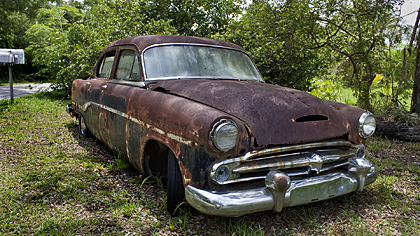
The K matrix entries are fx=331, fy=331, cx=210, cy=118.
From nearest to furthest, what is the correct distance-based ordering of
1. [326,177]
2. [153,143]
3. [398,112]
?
[326,177] → [153,143] → [398,112]

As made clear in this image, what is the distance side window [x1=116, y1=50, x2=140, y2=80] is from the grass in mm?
1028

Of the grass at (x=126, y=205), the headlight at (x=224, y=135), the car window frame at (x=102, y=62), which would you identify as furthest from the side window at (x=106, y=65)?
the headlight at (x=224, y=135)

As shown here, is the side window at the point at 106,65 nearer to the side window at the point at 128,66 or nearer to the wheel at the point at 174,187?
the side window at the point at 128,66

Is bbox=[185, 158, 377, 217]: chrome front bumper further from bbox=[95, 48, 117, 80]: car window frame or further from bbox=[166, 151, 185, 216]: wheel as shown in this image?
bbox=[95, 48, 117, 80]: car window frame

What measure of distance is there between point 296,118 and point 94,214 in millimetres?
1849

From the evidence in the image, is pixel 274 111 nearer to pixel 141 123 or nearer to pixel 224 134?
pixel 224 134

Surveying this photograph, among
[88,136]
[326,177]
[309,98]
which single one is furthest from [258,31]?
[326,177]

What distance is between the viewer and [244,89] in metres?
2.99

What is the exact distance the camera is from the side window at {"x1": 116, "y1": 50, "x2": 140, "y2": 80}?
3.67m

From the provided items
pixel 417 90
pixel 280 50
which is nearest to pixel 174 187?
pixel 280 50

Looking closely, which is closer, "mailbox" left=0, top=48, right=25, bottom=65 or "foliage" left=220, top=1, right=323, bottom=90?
"foliage" left=220, top=1, right=323, bottom=90

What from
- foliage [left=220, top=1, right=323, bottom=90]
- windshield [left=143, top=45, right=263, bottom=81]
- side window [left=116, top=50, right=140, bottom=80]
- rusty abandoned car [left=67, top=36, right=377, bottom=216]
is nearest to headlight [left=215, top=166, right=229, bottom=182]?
rusty abandoned car [left=67, top=36, right=377, bottom=216]

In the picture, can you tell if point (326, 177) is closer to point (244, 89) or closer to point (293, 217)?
point (293, 217)

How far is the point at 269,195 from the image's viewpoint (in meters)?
2.35
